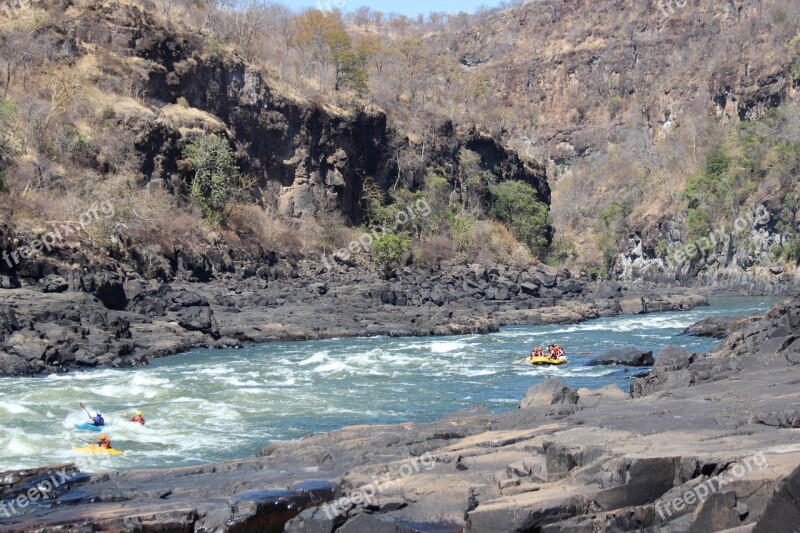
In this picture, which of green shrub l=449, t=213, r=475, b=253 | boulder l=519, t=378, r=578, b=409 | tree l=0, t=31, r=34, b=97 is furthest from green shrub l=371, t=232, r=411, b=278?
boulder l=519, t=378, r=578, b=409

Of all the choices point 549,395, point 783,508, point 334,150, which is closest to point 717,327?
point 549,395

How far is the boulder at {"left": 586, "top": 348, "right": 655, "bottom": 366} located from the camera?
89.4 ft

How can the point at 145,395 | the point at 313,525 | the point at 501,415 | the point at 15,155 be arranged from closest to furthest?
the point at 313,525 < the point at 501,415 < the point at 145,395 < the point at 15,155

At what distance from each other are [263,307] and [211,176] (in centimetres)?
1662

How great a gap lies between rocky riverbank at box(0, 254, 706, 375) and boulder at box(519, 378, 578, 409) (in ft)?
47.4

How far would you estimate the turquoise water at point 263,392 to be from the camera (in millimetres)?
16828

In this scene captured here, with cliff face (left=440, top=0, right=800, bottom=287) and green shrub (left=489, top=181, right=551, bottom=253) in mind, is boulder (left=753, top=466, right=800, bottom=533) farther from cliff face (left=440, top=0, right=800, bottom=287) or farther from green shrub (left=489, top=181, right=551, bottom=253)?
green shrub (left=489, top=181, right=551, bottom=253)

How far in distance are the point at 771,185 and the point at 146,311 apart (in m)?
47.1

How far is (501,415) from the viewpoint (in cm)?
1563

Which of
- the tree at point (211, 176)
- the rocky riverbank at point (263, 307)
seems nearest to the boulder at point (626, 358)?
the rocky riverbank at point (263, 307)

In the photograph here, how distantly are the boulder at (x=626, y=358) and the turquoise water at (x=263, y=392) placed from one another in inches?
28.4

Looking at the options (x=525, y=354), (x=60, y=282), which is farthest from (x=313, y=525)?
(x=60, y=282)

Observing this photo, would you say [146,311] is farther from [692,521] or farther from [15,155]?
[692,521]

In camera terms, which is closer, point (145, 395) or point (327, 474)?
point (327, 474)
